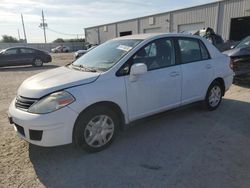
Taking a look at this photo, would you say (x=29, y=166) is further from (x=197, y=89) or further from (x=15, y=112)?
(x=197, y=89)

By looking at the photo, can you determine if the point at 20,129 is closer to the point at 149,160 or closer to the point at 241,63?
the point at 149,160

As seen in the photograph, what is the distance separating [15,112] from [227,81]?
4.54 m

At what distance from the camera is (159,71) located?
4.34 metres

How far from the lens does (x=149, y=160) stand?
3.54 meters

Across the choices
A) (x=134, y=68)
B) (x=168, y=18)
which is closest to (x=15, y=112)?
(x=134, y=68)

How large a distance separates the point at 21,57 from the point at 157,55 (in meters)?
14.7

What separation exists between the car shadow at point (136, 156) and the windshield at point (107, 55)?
3.58ft

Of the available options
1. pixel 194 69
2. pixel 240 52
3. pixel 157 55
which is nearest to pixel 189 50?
pixel 194 69

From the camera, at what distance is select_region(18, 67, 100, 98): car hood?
344 centimetres

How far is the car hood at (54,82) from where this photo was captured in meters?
3.44

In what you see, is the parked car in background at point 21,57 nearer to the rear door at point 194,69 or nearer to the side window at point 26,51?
the side window at point 26,51

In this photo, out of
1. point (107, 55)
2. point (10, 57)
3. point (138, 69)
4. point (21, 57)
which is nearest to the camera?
point (138, 69)

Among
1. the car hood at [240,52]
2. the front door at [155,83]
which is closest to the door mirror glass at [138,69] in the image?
the front door at [155,83]

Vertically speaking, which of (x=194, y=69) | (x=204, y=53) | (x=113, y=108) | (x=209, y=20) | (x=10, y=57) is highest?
(x=209, y=20)
